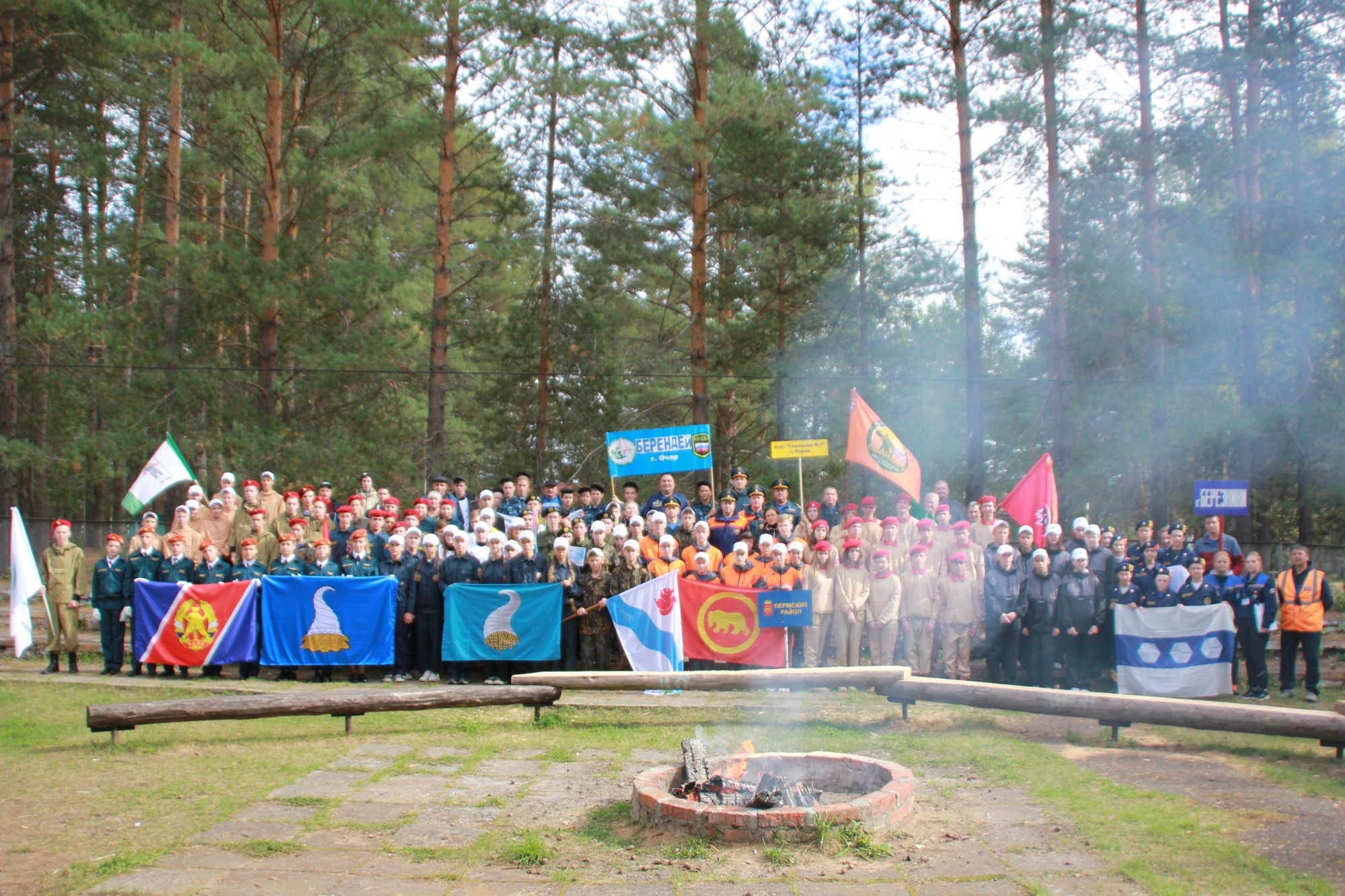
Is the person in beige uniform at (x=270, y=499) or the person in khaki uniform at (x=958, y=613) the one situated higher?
the person in beige uniform at (x=270, y=499)

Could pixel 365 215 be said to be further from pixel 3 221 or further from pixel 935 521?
pixel 935 521

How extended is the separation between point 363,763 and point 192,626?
4649 mm

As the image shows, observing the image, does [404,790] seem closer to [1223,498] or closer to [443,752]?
[443,752]

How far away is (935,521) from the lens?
1166 centimetres

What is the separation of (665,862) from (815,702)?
472 centimetres

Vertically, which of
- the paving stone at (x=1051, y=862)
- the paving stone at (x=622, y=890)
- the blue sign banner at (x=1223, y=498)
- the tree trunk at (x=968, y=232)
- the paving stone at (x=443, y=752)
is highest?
the tree trunk at (x=968, y=232)

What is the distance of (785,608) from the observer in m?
10.4

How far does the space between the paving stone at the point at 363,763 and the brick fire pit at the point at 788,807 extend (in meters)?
1.98

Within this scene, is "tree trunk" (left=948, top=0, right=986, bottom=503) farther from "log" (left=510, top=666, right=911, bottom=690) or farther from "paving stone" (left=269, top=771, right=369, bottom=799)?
"paving stone" (left=269, top=771, right=369, bottom=799)

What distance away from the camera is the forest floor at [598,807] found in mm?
5102

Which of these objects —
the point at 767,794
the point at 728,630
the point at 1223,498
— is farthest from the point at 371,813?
the point at 1223,498

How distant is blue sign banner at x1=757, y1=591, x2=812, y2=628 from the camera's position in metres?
10.4

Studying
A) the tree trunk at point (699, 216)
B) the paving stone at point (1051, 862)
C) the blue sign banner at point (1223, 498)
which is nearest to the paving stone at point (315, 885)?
the paving stone at point (1051, 862)

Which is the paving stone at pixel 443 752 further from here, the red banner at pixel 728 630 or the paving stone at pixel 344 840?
the red banner at pixel 728 630
